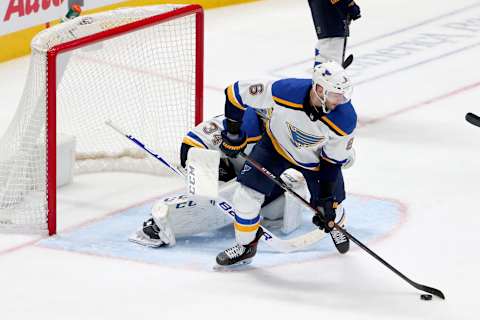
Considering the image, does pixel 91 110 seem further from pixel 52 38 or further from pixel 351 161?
pixel 351 161

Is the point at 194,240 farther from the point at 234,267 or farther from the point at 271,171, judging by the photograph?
the point at 271,171

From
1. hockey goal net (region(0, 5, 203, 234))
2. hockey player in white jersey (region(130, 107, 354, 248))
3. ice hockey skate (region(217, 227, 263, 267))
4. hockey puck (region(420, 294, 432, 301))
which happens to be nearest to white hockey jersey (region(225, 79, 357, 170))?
hockey player in white jersey (region(130, 107, 354, 248))

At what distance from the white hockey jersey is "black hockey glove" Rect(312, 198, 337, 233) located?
18 centimetres

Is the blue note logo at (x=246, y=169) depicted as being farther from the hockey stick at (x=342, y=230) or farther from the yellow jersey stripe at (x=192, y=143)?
the yellow jersey stripe at (x=192, y=143)

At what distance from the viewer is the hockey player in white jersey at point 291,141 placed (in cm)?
505

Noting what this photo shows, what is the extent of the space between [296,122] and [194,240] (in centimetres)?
79

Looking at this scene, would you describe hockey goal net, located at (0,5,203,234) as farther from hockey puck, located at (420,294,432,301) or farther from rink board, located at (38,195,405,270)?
hockey puck, located at (420,294,432,301)

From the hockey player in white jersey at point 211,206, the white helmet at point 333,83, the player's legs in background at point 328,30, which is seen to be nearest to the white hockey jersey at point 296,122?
the white helmet at point 333,83

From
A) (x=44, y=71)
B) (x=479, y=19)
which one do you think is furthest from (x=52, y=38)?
(x=479, y=19)

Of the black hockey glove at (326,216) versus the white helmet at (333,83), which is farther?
→ the black hockey glove at (326,216)

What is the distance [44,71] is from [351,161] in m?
1.38

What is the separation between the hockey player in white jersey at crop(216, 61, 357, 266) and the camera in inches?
199

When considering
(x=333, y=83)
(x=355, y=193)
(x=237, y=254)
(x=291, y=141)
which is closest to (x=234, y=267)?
(x=237, y=254)

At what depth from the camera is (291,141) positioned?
523 cm
